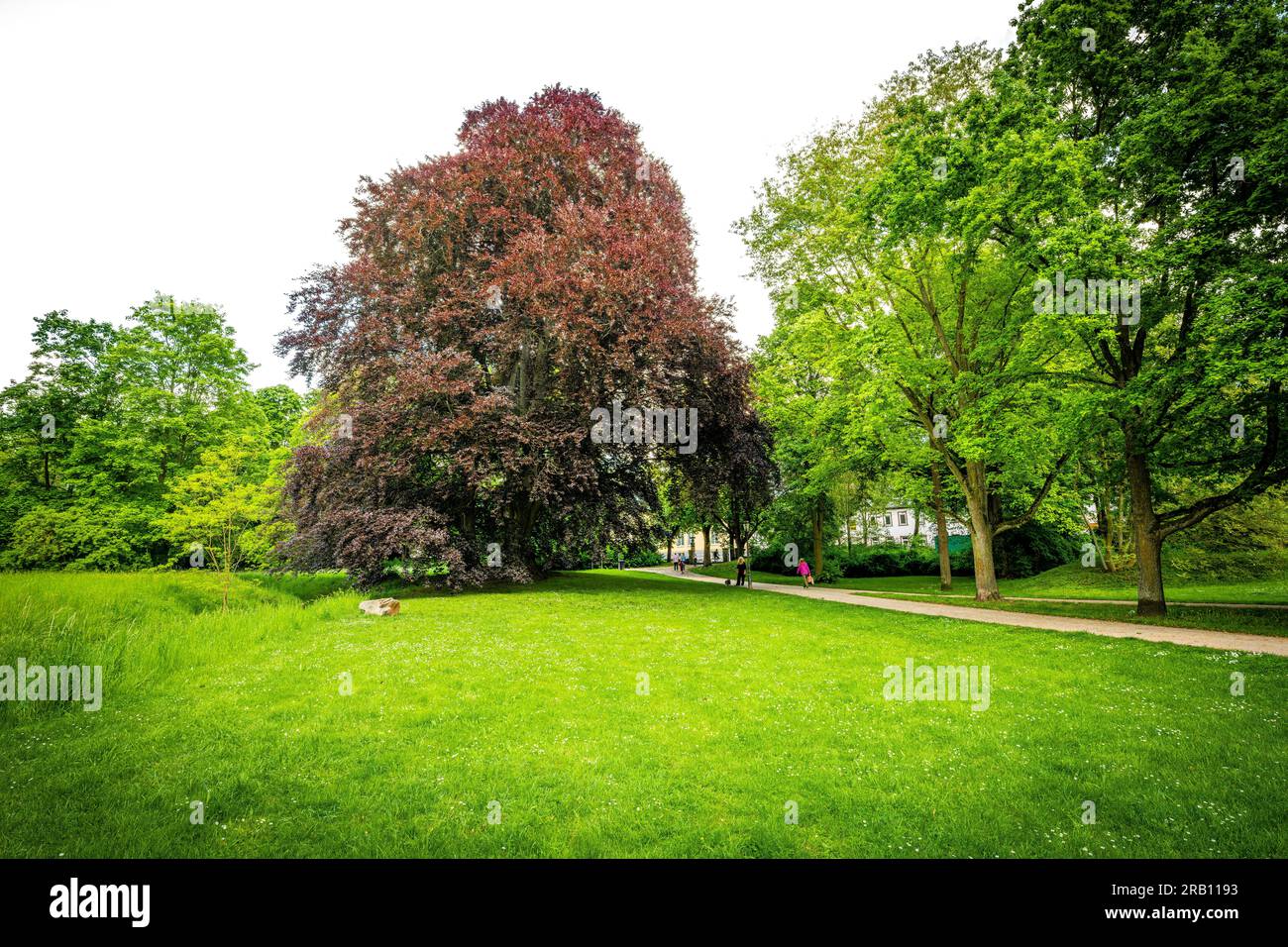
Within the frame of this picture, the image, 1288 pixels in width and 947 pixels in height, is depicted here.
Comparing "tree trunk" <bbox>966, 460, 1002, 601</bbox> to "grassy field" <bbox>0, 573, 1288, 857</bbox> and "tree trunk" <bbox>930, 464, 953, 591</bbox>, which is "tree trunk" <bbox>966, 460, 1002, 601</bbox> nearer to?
"tree trunk" <bbox>930, 464, 953, 591</bbox>

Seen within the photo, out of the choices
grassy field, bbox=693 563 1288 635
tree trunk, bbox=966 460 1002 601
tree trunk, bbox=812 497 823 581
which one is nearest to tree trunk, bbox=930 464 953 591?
grassy field, bbox=693 563 1288 635

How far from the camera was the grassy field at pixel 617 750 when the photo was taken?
429 centimetres

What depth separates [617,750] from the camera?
5918 millimetres

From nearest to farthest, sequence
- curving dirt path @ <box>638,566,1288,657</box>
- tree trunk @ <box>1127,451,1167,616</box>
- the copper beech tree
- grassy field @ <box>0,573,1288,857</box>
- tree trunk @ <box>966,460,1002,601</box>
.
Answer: grassy field @ <box>0,573,1288,857</box> → curving dirt path @ <box>638,566,1288,657</box> → tree trunk @ <box>1127,451,1167,616</box> → the copper beech tree → tree trunk @ <box>966,460,1002,601</box>

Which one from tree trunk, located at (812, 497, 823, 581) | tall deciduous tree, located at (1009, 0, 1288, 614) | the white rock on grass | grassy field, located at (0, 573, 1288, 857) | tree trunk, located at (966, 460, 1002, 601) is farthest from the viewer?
tree trunk, located at (812, 497, 823, 581)

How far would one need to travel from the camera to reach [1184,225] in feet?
39.8

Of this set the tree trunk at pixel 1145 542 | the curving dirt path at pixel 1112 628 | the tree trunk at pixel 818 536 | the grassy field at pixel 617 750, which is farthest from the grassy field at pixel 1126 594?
the grassy field at pixel 617 750

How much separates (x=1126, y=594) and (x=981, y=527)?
25.8 feet

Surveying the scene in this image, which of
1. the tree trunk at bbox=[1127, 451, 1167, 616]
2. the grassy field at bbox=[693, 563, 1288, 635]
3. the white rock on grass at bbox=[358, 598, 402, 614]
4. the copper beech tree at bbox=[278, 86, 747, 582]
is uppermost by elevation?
the copper beech tree at bbox=[278, 86, 747, 582]

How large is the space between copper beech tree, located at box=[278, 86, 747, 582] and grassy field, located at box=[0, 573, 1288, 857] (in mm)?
8238

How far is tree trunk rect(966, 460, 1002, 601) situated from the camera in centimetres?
1928

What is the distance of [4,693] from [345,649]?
4.27 m

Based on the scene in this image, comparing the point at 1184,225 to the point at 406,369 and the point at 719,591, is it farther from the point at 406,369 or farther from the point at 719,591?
the point at 406,369

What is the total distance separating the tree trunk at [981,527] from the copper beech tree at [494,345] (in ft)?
33.5
